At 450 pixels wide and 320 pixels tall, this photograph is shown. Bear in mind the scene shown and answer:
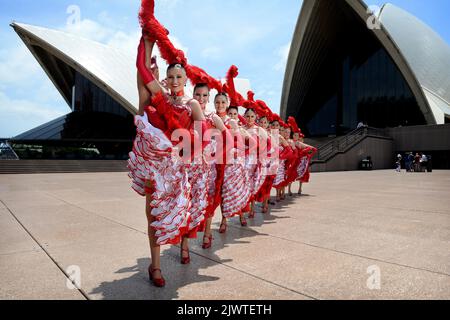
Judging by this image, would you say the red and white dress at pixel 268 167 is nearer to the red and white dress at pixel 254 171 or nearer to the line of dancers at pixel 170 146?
the red and white dress at pixel 254 171

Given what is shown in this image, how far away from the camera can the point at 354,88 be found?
3534 centimetres

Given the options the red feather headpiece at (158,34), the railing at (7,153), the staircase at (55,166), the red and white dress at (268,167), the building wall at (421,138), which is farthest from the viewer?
the building wall at (421,138)

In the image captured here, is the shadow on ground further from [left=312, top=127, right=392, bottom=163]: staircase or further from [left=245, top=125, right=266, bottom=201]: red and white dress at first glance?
[left=312, top=127, right=392, bottom=163]: staircase

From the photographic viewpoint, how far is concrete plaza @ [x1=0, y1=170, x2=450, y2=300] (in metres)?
2.12

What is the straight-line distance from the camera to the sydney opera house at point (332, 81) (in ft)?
99.3

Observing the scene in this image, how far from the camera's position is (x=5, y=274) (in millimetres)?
2428

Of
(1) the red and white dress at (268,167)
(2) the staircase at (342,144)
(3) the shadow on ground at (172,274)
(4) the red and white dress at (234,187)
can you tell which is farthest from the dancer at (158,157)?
(2) the staircase at (342,144)

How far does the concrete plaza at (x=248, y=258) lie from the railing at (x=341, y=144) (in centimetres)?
Answer: 1704

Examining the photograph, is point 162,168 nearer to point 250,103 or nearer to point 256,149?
point 256,149

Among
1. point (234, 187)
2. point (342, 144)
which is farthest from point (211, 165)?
point (342, 144)

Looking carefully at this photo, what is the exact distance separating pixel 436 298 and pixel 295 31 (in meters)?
35.0

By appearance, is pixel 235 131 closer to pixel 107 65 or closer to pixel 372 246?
pixel 372 246

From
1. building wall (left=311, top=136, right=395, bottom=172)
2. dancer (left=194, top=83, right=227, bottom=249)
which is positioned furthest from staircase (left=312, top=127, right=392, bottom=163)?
dancer (left=194, top=83, right=227, bottom=249)

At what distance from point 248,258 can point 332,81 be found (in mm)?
39375
